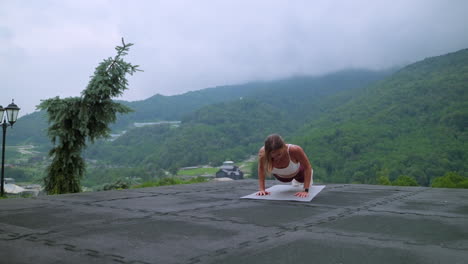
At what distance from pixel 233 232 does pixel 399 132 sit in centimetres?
3588

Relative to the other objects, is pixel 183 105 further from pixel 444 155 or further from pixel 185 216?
pixel 185 216

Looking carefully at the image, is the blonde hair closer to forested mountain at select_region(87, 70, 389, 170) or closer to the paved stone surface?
the paved stone surface

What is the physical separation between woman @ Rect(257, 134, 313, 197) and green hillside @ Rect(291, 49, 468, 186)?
22.5 metres

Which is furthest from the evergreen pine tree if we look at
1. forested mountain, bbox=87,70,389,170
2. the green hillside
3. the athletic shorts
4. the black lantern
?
forested mountain, bbox=87,70,389,170

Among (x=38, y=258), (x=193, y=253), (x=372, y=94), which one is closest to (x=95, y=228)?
(x=38, y=258)

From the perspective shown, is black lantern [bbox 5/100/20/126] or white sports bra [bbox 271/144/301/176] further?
black lantern [bbox 5/100/20/126]

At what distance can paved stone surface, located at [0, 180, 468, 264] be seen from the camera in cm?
228

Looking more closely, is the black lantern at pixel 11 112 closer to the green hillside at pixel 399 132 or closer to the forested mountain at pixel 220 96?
the green hillside at pixel 399 132

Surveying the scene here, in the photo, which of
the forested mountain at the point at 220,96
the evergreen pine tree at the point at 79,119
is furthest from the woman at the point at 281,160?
the forested mountain at the point at 220,96

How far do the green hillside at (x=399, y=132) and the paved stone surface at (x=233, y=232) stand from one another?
77.7 feet

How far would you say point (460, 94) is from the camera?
36.1 m

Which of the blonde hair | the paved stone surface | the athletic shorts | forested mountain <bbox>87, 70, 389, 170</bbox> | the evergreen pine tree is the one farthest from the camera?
forested mountain <bbox>87, 70, 389, 170</bbox>

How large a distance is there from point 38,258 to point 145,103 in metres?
58.1

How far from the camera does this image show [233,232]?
3.00 meters
